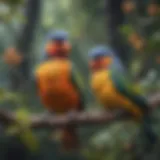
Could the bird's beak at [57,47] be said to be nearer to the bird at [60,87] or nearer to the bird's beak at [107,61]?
the bird at [60,87]

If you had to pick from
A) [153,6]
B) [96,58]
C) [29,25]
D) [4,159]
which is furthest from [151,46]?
[4,159]

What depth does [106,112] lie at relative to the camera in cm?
147

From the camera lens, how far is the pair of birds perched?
1.61 m

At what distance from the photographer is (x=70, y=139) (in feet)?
5.54

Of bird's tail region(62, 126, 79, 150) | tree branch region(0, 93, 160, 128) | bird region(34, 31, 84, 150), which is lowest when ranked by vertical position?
bird's tail region(62, 126, 79, 150)

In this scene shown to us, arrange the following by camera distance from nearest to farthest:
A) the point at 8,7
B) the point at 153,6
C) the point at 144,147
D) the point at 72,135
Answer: the point at 8,7 < the point at 153,6 < the point at 144,147 < the point at 72,135

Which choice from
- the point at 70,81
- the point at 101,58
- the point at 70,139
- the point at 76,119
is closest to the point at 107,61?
the point at 101,58

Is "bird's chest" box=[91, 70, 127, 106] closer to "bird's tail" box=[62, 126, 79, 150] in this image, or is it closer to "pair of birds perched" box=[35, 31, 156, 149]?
"pair of birds perched" box=[35, 31, 156, 149]

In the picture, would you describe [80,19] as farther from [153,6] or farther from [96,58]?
[153,6]

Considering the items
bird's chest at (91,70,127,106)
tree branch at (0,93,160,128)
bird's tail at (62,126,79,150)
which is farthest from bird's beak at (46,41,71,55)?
tree branch at (0,93,160,128)

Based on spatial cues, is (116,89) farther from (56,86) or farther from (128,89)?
(56,86)

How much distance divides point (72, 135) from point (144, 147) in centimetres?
26

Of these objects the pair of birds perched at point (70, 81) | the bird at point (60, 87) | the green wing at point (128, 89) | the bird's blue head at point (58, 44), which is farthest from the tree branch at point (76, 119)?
the bird's blue head at point (58, 44)

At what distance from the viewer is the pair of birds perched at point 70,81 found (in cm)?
161
